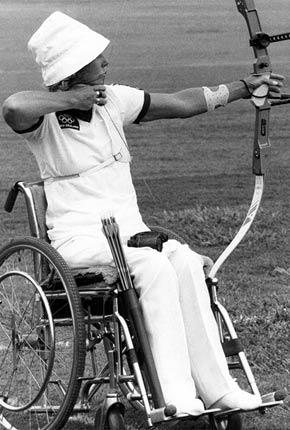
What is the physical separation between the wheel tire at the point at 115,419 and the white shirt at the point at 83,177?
0.66 meters

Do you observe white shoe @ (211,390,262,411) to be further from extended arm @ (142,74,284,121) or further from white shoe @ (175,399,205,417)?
extended arm @ (142,74,284,121)

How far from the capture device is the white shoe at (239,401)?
17.5 ft

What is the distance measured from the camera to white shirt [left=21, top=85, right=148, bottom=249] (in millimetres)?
5750

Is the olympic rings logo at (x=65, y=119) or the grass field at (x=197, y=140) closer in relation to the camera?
the olympic rings logo at (x=65, y=119)

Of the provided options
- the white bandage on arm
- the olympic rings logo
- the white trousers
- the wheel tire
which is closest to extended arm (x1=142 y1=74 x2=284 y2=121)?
the white bandage on arm

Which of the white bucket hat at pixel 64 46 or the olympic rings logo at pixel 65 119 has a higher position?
the white bucket hat at pixel 64 46

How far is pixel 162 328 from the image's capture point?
5.41 m

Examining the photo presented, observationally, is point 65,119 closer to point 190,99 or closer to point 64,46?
point 64,46

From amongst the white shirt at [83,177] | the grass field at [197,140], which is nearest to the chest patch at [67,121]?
the white shirt at [83,177]

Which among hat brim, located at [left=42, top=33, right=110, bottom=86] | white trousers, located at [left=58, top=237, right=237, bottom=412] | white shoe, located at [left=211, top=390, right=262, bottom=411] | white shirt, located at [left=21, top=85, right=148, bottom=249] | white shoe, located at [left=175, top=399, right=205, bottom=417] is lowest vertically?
white shoe, located at [left=211, top=390, right=262, bottom=411]

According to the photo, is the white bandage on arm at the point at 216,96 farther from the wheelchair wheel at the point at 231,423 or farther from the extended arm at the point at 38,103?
Result: the wheelchair wheel at the point at 231,423

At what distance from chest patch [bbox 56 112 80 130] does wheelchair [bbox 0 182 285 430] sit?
275 mm

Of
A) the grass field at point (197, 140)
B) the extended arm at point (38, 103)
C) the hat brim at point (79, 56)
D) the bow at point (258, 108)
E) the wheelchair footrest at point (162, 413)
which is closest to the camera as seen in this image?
the wheelchair footrest at point (162, 413)

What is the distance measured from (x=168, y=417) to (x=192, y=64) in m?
13.7
